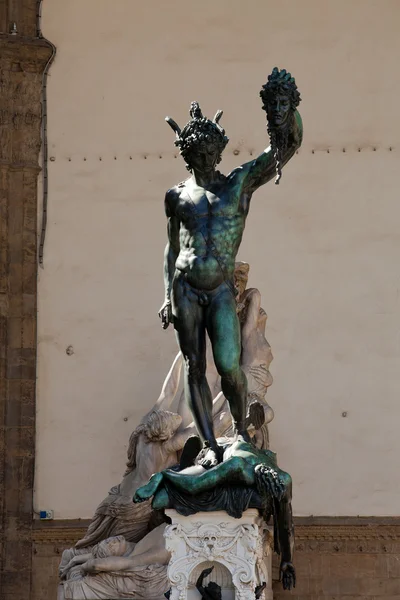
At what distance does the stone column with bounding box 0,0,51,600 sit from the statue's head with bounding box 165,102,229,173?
16.5 feet

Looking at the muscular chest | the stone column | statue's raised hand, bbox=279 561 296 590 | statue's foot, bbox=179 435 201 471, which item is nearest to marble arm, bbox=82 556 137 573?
statue's foot, bbox=179 435 201 471

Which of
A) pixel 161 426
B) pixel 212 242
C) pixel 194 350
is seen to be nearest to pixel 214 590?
pixel 194 350

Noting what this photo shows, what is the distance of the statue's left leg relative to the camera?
26.4ft

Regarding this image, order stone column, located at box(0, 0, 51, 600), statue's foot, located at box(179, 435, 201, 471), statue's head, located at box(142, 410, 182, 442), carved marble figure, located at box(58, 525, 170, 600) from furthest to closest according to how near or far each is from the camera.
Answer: stone column, located at box(0, 0, 51, 600), statue's head, located at box(142, 410, 182, 442), carved marble figure, located at box(58, 525, 170, 600), statue's foot, located at box(179, 435, 201, 471)

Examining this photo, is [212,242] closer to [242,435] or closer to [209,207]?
[209,207]

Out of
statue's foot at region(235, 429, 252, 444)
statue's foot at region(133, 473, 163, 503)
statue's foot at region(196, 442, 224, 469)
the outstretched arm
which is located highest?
the outstretched arm

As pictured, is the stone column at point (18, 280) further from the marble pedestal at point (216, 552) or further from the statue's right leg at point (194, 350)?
the marble pedestal at point (216, 552)

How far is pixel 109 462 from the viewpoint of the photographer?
1277cm

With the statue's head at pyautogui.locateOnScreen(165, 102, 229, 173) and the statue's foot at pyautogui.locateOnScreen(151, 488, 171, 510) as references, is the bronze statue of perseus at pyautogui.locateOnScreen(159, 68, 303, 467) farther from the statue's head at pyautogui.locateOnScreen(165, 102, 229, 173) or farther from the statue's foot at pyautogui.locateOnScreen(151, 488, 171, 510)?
the statue's foot at pyautogui.locateOnScreen(151, 488, 171, 510)

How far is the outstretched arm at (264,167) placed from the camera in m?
8.12

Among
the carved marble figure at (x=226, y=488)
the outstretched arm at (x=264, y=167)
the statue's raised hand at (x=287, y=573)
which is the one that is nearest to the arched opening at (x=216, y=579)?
the carved marble figure at (x=226, y=488)

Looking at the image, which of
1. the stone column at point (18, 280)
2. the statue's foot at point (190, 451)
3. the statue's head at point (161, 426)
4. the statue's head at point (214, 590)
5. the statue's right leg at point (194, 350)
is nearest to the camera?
the statue's head at point (214, 590)

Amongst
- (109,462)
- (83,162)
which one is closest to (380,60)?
(83,162)

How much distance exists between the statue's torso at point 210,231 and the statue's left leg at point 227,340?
3.6 inches
